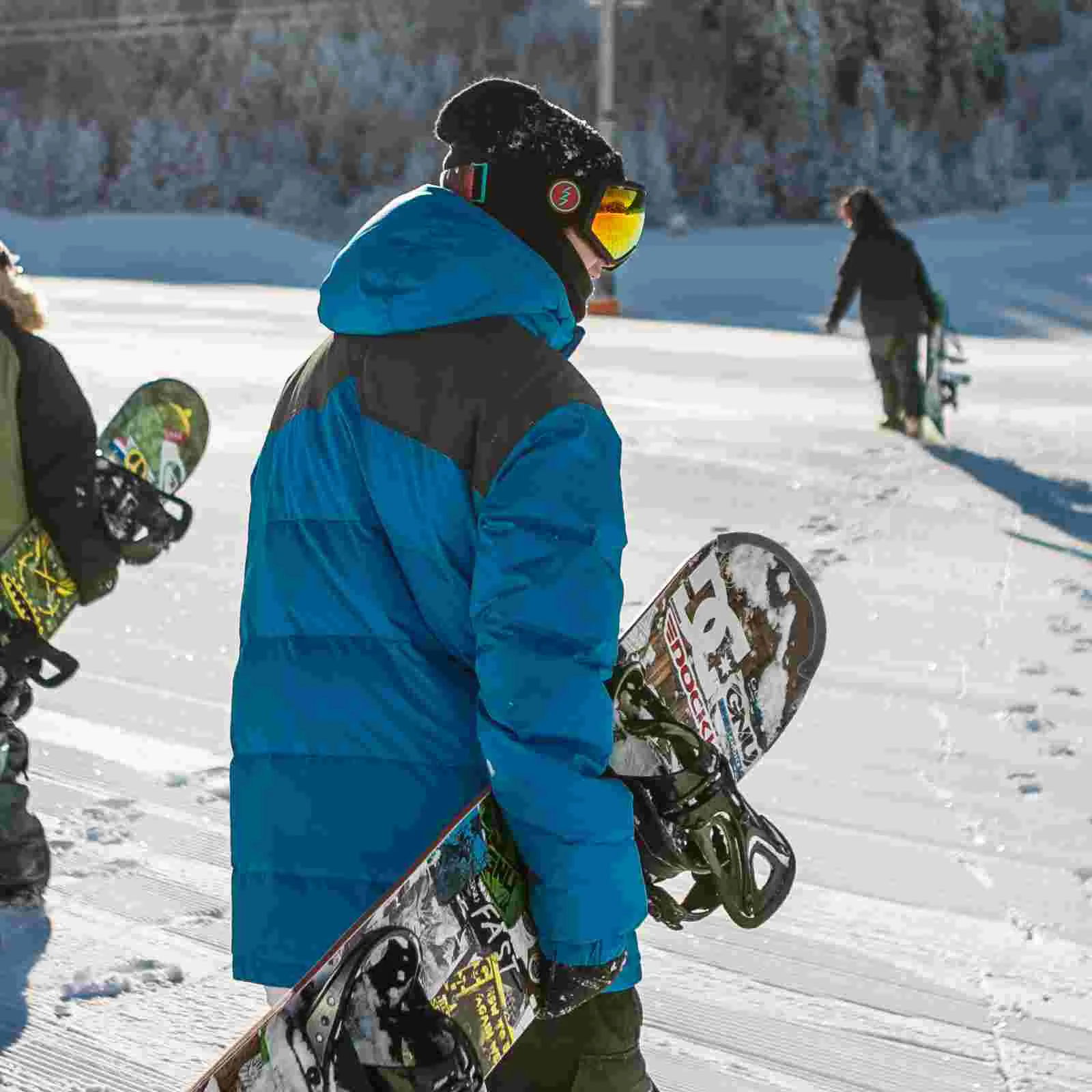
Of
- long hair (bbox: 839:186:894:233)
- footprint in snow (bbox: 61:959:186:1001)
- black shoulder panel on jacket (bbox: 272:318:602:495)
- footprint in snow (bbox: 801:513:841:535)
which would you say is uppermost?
black shoulder panel on jacket (bbox: 272:318:602:495)

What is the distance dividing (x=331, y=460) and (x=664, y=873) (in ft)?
2.32

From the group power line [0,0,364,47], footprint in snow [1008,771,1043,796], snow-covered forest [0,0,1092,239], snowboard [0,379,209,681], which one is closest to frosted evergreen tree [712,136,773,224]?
snow-covered forest [0,0,1092,239]

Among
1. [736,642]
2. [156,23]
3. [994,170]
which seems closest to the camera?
[736,642]

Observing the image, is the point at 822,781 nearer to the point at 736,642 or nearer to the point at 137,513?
the point at 736,642

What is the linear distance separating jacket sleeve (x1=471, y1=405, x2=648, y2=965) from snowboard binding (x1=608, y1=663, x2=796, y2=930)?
284 millimetres

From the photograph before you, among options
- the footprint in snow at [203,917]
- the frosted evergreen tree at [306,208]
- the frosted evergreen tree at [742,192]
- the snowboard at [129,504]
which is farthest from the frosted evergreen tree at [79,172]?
the footprint in snow at [203,917]

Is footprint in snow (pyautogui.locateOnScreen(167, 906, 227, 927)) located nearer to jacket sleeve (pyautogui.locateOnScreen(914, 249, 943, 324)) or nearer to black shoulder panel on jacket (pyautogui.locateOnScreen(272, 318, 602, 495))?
black shoulder panel on jacket (pyautogui.locateOnScreen(272, 318, 602, 495))

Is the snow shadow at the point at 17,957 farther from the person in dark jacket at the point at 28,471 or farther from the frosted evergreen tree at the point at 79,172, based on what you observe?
the frosted evergreen tree at the point at 79,172

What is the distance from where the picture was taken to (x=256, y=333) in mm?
14766

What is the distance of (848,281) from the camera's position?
986 cm

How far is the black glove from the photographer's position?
1.64m

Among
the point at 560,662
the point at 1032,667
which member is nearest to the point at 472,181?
the point at 560,662

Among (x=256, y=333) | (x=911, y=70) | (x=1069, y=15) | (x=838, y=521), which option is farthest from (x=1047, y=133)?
(x=838, y=521)

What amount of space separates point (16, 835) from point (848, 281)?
7.76m
